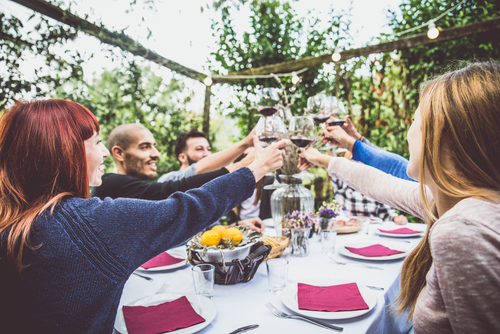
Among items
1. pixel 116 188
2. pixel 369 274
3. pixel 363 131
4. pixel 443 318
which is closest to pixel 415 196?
pixel 369 274

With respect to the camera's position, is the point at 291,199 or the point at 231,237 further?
the point at 291,199

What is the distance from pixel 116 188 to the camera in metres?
1.95

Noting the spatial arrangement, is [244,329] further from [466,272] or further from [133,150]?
[133,150]

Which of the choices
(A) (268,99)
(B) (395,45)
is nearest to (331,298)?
(A) (268,99)

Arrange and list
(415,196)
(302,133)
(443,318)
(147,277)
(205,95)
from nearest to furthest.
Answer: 1. (443,318)
2. (415,196)
3. (147,277)
4. (302,133)
5. (205,95)

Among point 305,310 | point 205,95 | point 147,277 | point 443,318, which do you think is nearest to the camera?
point 443,318

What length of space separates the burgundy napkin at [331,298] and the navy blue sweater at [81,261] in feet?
1.53

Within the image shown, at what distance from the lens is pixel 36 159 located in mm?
828

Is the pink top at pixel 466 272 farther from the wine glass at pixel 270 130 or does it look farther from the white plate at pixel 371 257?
the wine glass at pixel 270 130

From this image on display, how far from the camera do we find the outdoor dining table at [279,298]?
2.85 ft

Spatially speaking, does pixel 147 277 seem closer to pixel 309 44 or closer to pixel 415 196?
pixel 415 196

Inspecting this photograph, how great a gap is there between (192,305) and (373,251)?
93 cm

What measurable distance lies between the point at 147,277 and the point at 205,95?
9.21ft

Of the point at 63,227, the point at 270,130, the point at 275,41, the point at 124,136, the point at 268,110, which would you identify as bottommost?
the point at 63,227
